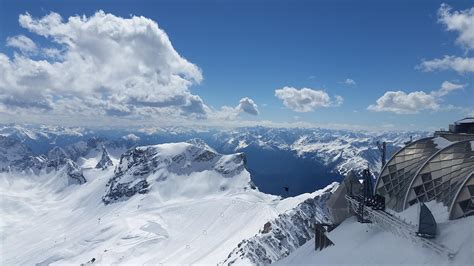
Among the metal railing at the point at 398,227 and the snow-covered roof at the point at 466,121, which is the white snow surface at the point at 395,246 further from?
the snow-covered roof at the point at 466,121

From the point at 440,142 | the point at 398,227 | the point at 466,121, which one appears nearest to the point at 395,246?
the point at 398,227

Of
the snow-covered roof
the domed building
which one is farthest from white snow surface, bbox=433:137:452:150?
the snow-covered roof

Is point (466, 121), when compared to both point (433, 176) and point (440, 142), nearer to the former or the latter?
point (440, 142)

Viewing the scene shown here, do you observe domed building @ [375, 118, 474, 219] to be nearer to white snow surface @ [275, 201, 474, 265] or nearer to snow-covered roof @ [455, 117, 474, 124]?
white snow surface @ [275, 201, 474, 265]

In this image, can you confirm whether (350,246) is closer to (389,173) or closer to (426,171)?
(426,171)

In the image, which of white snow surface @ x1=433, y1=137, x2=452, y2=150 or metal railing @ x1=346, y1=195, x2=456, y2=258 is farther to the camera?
white snow surface @ x1=433, y1=137, x2=452, y2=150

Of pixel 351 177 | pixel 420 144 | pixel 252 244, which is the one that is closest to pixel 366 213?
pixel 351 177
